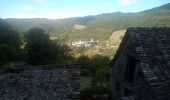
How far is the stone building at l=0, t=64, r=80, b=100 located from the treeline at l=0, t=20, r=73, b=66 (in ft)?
137

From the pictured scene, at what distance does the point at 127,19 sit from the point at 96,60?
94821 mm

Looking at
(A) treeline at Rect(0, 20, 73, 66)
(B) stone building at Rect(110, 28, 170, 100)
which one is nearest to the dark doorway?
(B) stone building at Rect(110, 28, 170, 100)

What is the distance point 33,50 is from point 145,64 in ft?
154

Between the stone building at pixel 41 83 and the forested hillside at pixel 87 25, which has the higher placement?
the forested hillside at pixel 87 25

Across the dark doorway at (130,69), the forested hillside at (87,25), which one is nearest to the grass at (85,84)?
the dark doorway at (130,69)

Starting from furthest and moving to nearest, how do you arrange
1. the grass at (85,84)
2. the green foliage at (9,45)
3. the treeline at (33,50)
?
the green foliage at (9,45) < the treeline at (33,50) < the grass at (85,84)

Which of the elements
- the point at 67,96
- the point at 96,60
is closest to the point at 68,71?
the point at 67,96

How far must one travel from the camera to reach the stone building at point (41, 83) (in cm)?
1550

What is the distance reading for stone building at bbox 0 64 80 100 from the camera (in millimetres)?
15500

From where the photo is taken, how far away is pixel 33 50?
200ft

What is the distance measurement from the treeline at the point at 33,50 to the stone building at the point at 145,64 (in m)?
38.5

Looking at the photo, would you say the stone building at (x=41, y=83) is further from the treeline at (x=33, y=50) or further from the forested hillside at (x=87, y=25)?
the forested hillside at (x=87, y=25)

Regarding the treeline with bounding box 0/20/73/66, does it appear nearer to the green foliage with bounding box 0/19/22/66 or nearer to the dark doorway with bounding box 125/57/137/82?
the green foliage with bounding box 0/19/22/66

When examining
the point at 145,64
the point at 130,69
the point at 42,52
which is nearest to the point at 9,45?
the point at 42,52
